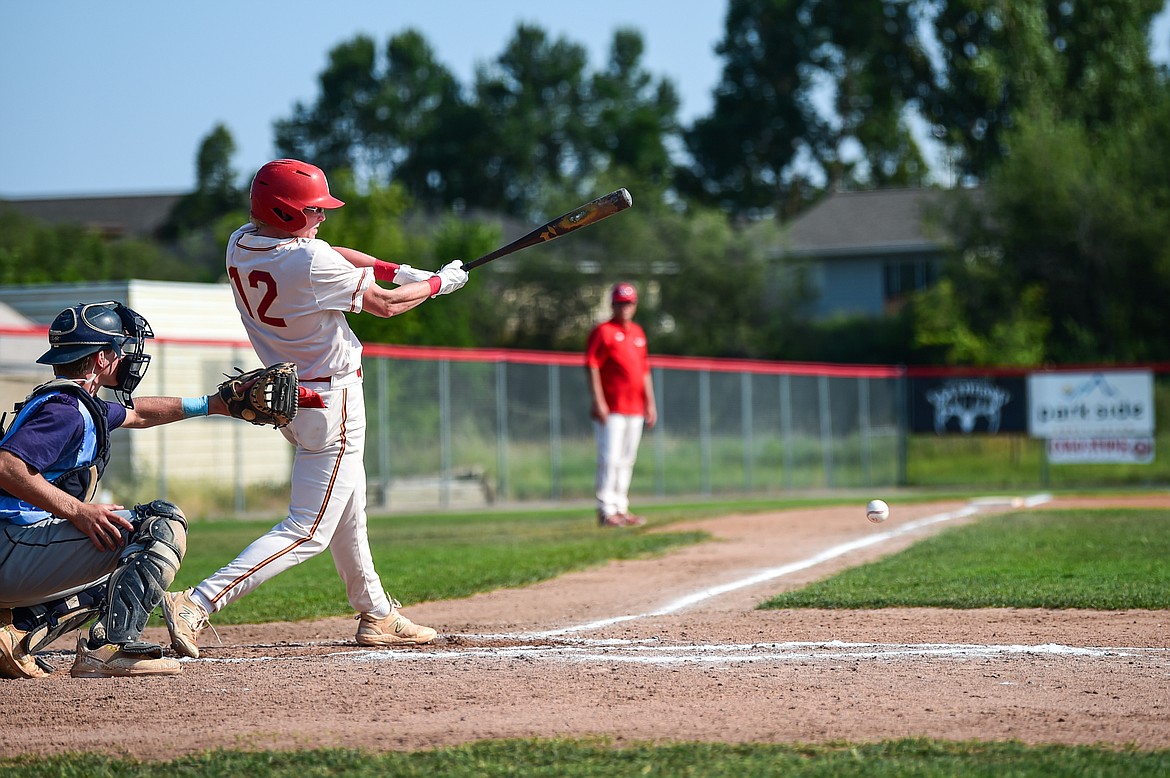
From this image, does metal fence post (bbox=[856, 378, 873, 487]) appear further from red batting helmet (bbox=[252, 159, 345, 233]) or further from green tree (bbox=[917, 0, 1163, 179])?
red batting helmet (bbox=[252, 159, 345, 233])

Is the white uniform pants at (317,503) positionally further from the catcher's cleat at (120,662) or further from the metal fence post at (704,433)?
the metal fence post at (704,433)

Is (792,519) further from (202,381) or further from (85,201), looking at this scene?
(85,201)

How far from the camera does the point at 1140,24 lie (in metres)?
45.5

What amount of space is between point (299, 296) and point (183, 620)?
1368 mm

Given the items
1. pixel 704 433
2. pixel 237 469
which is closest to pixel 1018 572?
pixel 237 469

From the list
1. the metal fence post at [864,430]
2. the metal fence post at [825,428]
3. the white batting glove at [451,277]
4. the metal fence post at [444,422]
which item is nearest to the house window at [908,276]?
the metal fence post at [864,430]

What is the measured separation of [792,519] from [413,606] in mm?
5235

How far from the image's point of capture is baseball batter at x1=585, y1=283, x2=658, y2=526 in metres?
Answer: 11.8

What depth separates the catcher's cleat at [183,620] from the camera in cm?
508

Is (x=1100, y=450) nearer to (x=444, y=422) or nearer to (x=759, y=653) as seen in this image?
(x=444, y=422)

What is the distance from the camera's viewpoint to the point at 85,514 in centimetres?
487

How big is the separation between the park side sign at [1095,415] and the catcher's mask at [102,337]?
67.7 feet

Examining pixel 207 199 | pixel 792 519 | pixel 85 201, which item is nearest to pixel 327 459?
pixel 792 519

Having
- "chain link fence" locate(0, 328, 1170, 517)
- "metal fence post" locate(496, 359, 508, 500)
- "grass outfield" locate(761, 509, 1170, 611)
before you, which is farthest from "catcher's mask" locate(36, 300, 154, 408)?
"metal fence post" locate(496, 359, 508, 500)
